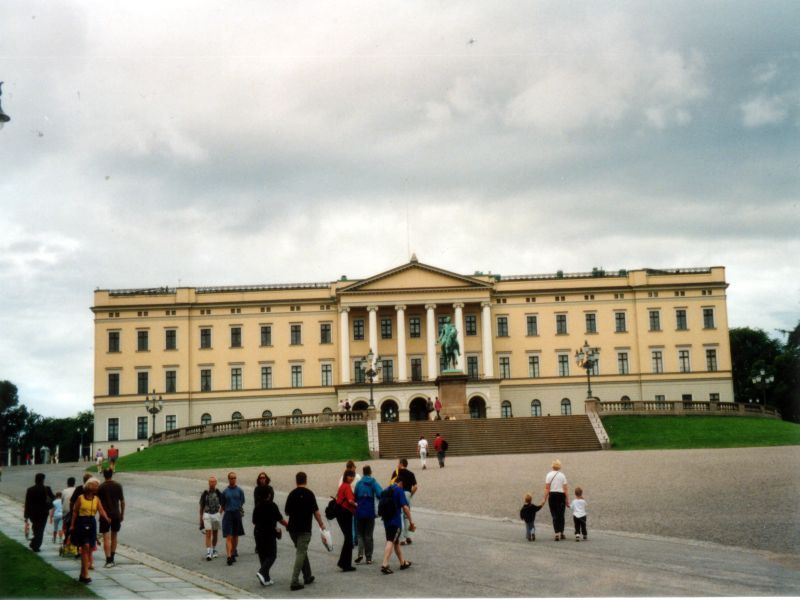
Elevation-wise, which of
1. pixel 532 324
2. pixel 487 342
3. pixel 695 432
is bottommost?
pixel 695 432

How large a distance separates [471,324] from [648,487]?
49.8 m

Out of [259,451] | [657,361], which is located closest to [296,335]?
[259,451]

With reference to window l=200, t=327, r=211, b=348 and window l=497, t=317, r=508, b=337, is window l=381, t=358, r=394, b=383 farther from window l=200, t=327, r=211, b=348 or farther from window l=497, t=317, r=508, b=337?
window l=200, t=327, r=211, b=348

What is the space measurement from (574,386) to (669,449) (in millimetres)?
32374

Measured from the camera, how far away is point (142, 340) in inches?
3059

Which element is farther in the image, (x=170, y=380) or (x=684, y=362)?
(x=684, y=362)

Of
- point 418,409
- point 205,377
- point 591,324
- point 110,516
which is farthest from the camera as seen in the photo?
point 591,324

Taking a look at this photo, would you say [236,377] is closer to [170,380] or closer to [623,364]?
[170,380]

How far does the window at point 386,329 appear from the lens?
77.7 m

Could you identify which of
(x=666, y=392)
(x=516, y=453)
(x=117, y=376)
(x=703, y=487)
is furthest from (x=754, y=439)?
(x=117, y=376)

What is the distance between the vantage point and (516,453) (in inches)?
1886

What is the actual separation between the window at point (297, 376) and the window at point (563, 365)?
21095 millimetres

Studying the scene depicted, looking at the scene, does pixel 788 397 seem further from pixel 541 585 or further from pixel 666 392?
pixel 541 585

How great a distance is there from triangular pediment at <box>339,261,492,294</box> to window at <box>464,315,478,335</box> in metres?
3.07
